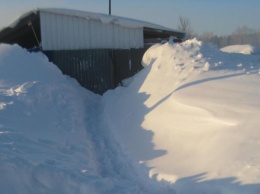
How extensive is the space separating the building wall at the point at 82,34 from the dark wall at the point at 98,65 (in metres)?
0.47

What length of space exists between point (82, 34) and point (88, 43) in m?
0.42

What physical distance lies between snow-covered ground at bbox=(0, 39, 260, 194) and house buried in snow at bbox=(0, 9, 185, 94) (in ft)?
7.60

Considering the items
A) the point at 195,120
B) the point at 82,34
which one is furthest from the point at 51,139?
the point at 82,34

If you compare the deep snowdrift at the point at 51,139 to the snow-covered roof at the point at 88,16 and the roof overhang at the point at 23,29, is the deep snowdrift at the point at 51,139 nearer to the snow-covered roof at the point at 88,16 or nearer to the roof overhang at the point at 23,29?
the roof overhang at the point at 23,29

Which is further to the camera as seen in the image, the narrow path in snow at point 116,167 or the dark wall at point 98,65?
the dark wall at point 98,65

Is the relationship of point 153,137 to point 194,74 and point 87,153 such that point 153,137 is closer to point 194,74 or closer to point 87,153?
point 87,153

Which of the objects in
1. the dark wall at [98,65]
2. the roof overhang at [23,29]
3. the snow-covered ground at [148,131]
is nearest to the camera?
the snow-covered ground at [148,131]

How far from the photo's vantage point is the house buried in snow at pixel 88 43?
1352cm

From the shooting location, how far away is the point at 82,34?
14.1 meters

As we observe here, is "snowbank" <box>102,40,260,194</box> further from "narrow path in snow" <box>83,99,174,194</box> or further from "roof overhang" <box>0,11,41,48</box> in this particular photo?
"roof overhang" <box>0,11,41,48</box>

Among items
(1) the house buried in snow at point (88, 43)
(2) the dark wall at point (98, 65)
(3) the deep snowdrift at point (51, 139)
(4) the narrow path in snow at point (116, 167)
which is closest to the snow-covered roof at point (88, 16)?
(1) the house buried in snow at point (88, 43)

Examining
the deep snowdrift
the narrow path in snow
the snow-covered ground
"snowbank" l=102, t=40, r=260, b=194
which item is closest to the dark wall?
the deep snowdrift

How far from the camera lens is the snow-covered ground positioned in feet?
15.1

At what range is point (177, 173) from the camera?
5238mm
